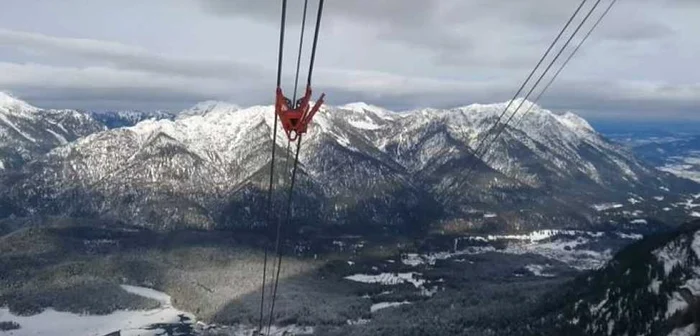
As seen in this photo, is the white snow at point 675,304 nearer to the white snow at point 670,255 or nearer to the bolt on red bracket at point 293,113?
the white snow at point 670,255

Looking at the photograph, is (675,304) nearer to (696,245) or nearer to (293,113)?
(696,245)

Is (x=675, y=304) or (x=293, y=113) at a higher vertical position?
(x=293, y=113)

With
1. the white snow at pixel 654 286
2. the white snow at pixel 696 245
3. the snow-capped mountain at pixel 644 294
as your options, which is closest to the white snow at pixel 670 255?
the snow-capped mountain at pixel 644 294

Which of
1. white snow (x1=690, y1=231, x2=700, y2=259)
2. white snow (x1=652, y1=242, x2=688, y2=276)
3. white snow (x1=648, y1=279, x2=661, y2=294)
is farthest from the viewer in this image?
white snow (x1=652, y1=242, x2=688, y2=276)

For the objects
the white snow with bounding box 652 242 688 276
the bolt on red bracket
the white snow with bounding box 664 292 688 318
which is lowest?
the white snow with bounding box 664 292 688 318

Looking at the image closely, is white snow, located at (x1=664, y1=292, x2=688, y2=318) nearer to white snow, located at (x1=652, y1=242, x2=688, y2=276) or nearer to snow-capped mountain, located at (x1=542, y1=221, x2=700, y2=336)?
snow-capped mountain, located at (x1=542, y1=221, x2=700, y2=336)

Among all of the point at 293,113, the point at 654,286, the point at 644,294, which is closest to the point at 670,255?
the point at 654,286

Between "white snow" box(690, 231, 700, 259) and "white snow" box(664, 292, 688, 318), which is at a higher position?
"white snow" box(690, 231, 700, 259)

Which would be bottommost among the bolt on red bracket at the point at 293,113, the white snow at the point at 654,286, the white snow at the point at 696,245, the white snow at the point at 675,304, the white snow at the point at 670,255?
the white snow at the point at 675,304

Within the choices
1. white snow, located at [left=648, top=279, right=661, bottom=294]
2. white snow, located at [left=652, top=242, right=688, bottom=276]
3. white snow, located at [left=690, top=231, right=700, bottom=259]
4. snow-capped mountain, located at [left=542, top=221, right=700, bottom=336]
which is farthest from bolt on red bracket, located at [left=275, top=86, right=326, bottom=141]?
white snow, located at [left=690, top=231, right=700, bottom=259]

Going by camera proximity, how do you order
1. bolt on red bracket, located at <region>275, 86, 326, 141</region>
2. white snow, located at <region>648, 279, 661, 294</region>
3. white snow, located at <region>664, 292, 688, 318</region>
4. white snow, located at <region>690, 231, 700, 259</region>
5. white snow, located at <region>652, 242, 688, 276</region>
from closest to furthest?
bolt on red bracket, located at <region>275, 86, 326, 141</region> < white snow, located at <region>664, 292, 688, 318</region> < white snow, located at <region>648, 279, 661, 294</region> < white snow, located at <region>690, 231, 700, 259</region> < white snow, located at <region>652, 242, 688, 276</region>
